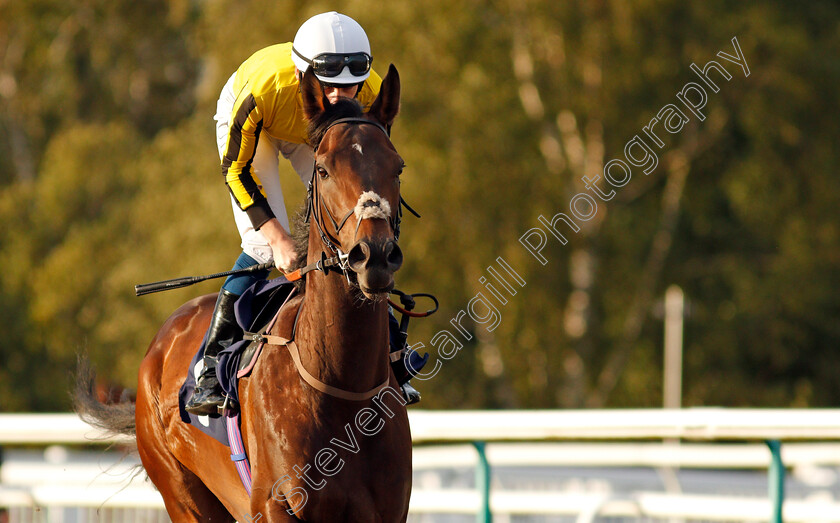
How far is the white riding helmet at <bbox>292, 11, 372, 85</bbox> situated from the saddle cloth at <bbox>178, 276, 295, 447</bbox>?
86cm

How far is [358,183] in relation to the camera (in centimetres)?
329

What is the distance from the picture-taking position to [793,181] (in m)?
17.2

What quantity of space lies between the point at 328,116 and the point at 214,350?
1217 mm

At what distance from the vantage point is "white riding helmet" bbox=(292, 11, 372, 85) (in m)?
3.85

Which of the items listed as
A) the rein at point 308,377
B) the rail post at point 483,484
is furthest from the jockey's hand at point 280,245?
the rail post at point 483,484

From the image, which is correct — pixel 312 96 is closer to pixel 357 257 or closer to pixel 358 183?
pixel 358 183

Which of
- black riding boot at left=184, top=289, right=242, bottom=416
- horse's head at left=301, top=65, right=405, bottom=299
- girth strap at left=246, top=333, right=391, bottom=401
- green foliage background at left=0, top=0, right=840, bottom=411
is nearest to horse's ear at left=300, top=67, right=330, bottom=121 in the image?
horse's head at left=301, top=65, right=405, bottom=299

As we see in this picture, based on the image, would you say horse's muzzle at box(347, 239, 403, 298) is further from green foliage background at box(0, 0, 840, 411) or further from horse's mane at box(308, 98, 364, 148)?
green foliage background at box(0, 0, 840, 411)

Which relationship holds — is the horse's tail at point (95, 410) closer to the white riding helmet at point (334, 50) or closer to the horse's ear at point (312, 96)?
the white riding helmet at point (334, 50)

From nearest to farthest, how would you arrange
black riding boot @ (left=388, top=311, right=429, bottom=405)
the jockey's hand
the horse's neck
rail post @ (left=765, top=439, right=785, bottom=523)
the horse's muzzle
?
the horse's muzzle → the horse's neck → the jockey's hand → black riding boot @ (left=388, top=311, right=429, bottom=405) → rail post @ (left=765, top=439, right=785, bottom=523)

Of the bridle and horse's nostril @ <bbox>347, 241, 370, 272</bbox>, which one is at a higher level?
the bridle

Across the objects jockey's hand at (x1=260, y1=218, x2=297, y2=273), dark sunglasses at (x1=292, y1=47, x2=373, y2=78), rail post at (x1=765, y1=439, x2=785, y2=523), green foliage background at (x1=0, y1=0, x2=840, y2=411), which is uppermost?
green foliage background at (x1=0, y1=0, x2=840, y2=411)

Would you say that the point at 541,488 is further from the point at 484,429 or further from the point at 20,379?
the point at 20,379

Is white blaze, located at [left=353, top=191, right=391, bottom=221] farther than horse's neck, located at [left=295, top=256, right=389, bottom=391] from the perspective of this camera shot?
No
